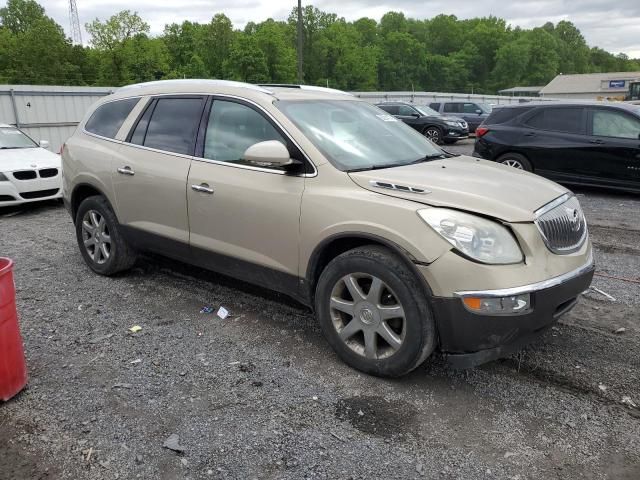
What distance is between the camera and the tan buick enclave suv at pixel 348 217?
9.74 ft

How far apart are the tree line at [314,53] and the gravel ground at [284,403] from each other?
197 ft

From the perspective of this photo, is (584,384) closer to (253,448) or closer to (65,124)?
(253,448)

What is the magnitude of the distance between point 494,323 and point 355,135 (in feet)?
5.72

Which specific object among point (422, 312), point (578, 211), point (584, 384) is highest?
point (578, 211)

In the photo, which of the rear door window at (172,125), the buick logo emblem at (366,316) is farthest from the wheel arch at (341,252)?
the rear door window at (172,125)

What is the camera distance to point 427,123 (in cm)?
2002

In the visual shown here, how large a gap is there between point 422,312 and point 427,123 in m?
17.9

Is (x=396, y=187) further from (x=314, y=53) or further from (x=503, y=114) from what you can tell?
(x=314, y=53)

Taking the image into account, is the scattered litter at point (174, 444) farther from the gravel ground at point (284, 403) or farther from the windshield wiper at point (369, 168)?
the windshield wiper at point (369, 168)

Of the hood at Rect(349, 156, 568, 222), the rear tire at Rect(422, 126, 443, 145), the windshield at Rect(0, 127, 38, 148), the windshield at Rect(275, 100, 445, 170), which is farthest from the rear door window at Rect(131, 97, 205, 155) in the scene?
the rear tire at Rect(422, 126, 443, 145)

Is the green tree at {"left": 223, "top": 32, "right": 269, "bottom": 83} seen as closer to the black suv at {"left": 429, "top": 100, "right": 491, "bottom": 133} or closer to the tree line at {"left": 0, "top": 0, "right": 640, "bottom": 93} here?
the tree line at {"left": 0, "top": 0, "right": 640, "bottom": 93}

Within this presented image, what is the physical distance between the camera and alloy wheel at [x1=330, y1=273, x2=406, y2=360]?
3197 millimetres

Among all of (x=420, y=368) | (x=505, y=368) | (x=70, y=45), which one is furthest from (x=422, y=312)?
(x=70, y=45)

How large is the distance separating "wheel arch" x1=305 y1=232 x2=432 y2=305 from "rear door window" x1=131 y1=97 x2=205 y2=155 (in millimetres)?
1470
